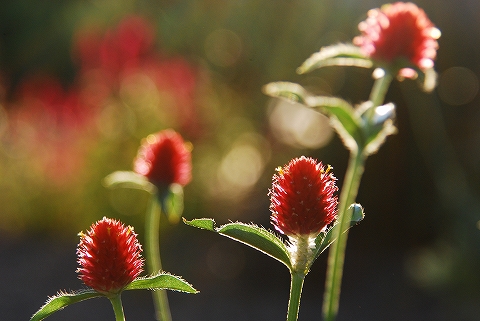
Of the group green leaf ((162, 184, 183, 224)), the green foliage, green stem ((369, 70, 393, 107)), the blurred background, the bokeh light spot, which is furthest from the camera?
the bokeh light spot

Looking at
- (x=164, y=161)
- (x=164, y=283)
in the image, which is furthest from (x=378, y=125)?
(x=164, y=161)

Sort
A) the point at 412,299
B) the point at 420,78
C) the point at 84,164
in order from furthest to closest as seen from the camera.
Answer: the point at 84,164
the point at 412,299
the point at 420,78

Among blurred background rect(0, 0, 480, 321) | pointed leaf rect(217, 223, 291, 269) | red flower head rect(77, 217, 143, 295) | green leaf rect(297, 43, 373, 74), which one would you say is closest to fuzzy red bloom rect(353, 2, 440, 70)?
green leaf rect(297, 43, 373, 74)

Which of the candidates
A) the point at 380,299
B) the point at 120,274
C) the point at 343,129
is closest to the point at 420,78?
the point at 343,129

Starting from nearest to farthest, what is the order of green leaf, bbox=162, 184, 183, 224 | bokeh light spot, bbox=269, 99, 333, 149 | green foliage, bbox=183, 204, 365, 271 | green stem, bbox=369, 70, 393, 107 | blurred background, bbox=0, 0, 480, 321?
green foliage, bbox=183, 204, 365, 271 → green stem, bbox=369, 70, 393, 107 → green leaf, bbox=162, 184, 183, 224 → blurred background, bbox=0, 0, 480, 321 → bokeh light spot, bbox=269, 99, 333, 149

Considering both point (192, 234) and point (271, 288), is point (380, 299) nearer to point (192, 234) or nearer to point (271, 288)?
point (271, 288)

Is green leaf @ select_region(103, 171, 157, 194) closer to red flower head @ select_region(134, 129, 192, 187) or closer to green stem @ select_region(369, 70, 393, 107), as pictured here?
red flower head @ select_region(134, 129, 192, 187)

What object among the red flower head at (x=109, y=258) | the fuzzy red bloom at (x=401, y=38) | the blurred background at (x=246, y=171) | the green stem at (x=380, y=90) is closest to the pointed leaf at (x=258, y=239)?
the red flower head at (x=109, y=258)
